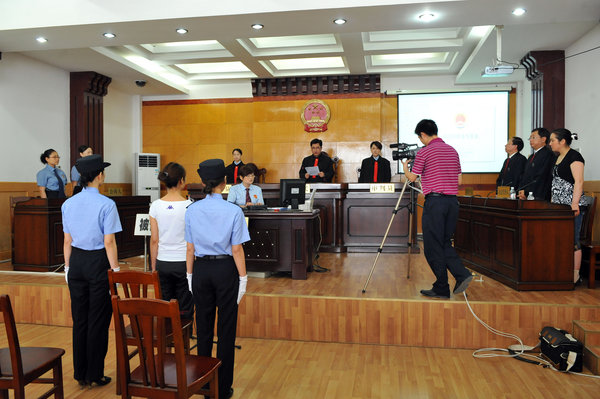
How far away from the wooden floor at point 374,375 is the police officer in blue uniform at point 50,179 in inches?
104

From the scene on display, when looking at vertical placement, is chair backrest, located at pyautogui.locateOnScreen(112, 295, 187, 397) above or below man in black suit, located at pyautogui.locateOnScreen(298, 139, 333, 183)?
below

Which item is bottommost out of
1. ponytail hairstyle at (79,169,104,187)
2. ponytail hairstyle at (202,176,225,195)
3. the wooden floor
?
the wooden floor

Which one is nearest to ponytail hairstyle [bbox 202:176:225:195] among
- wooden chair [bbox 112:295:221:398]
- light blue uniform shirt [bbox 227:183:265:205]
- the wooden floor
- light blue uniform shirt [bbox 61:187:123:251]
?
light blue uniform shirt [bbox 61:187:123:251]

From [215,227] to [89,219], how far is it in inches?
33.6

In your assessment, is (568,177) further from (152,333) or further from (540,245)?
(152,333)

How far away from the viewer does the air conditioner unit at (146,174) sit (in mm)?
9062

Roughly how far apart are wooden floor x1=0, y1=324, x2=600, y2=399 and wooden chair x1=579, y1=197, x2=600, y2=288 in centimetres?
139

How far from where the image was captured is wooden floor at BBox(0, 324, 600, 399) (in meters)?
2.79

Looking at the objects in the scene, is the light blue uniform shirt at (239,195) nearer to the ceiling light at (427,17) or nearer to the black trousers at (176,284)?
the black trousers at (176,284)

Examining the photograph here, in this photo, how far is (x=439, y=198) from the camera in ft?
12.1

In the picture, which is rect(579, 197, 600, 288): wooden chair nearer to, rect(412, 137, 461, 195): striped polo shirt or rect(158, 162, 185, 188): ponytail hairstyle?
rect(412, 137, 461, 195): striped polo shirt

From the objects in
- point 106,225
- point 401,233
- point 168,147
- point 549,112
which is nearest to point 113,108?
point 168,147

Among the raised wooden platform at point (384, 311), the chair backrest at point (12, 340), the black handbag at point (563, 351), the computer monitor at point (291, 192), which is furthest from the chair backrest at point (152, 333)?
the computer monitor at point (291, 192)

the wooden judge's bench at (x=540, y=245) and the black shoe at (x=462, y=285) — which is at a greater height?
the wooden judge's bench at (x=540, y=245)
